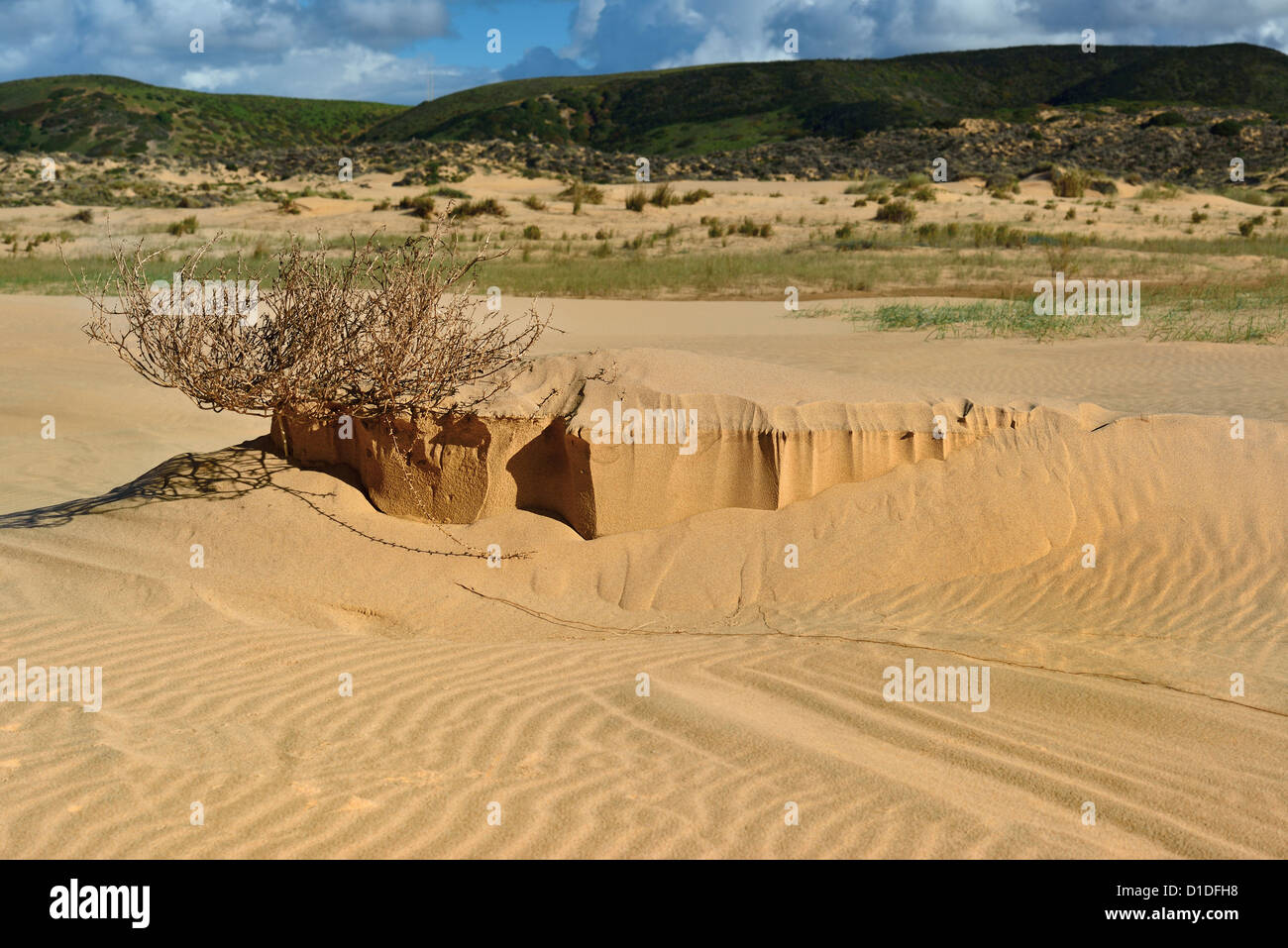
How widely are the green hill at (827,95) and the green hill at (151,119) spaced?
5.75 metres

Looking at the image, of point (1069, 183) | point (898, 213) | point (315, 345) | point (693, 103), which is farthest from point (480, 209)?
point (693, 103)

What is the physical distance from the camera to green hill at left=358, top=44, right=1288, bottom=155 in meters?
65.4

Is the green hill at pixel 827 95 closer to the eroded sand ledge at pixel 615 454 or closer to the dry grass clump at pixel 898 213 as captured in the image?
the dry grass clump at pixel 898 213

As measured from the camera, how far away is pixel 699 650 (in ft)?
18.6

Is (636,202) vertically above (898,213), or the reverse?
(636,202)

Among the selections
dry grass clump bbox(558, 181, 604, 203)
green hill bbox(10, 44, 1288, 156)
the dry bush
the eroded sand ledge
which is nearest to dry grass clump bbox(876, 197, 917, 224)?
dry grass clump bbox(558, 181, 604, 203)

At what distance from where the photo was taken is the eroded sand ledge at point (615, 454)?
6.85 m

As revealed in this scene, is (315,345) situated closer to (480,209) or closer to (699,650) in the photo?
(699,650)

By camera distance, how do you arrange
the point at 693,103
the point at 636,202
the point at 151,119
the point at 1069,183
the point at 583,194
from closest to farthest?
the point at 636,202 → the point at 583,194 → the point at 1069,183 → the point at 151,119 → the point at 693,103

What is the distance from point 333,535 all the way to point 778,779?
12.1 ft

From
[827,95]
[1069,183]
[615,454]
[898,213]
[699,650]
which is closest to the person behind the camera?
[699,650]

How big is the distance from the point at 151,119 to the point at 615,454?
223 feet

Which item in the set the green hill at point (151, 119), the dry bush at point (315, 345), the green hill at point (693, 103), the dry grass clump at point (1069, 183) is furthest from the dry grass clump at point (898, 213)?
the green hill at point (151, 119)

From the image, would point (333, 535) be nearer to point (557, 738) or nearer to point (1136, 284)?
point (557, 738)
